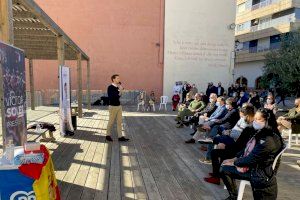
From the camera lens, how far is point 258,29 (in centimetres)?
3491

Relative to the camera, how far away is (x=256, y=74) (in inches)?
1334

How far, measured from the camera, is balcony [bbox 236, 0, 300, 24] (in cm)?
2983

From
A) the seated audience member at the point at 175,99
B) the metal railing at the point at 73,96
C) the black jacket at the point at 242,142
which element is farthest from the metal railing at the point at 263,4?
the black jacket at the point at 242,142

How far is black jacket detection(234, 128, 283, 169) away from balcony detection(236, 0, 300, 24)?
1212 inches

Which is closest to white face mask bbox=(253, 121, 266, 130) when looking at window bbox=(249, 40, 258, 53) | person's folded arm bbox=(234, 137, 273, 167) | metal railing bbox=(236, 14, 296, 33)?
person's folded arm bbox=(234, 137, 273, 167)

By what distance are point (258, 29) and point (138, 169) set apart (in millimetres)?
33885

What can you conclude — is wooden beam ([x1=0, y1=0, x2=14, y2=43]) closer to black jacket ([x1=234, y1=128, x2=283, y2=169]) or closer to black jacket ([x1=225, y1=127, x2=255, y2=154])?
black jacket ([x1=234, y1=128, x2=283, y2=169])

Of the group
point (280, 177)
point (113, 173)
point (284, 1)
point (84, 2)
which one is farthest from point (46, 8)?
point (284, 1)

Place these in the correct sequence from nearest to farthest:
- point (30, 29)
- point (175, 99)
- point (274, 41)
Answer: point (30, 29), point (175, 99), point (274, 41)

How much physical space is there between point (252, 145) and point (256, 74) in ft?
106

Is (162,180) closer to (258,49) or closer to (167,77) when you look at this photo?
(167,77)

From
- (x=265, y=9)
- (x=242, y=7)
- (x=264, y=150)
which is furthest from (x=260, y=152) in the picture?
(x=242, y=7)

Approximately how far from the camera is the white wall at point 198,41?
2091cm

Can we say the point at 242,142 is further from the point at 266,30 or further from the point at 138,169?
the point at 266,30
